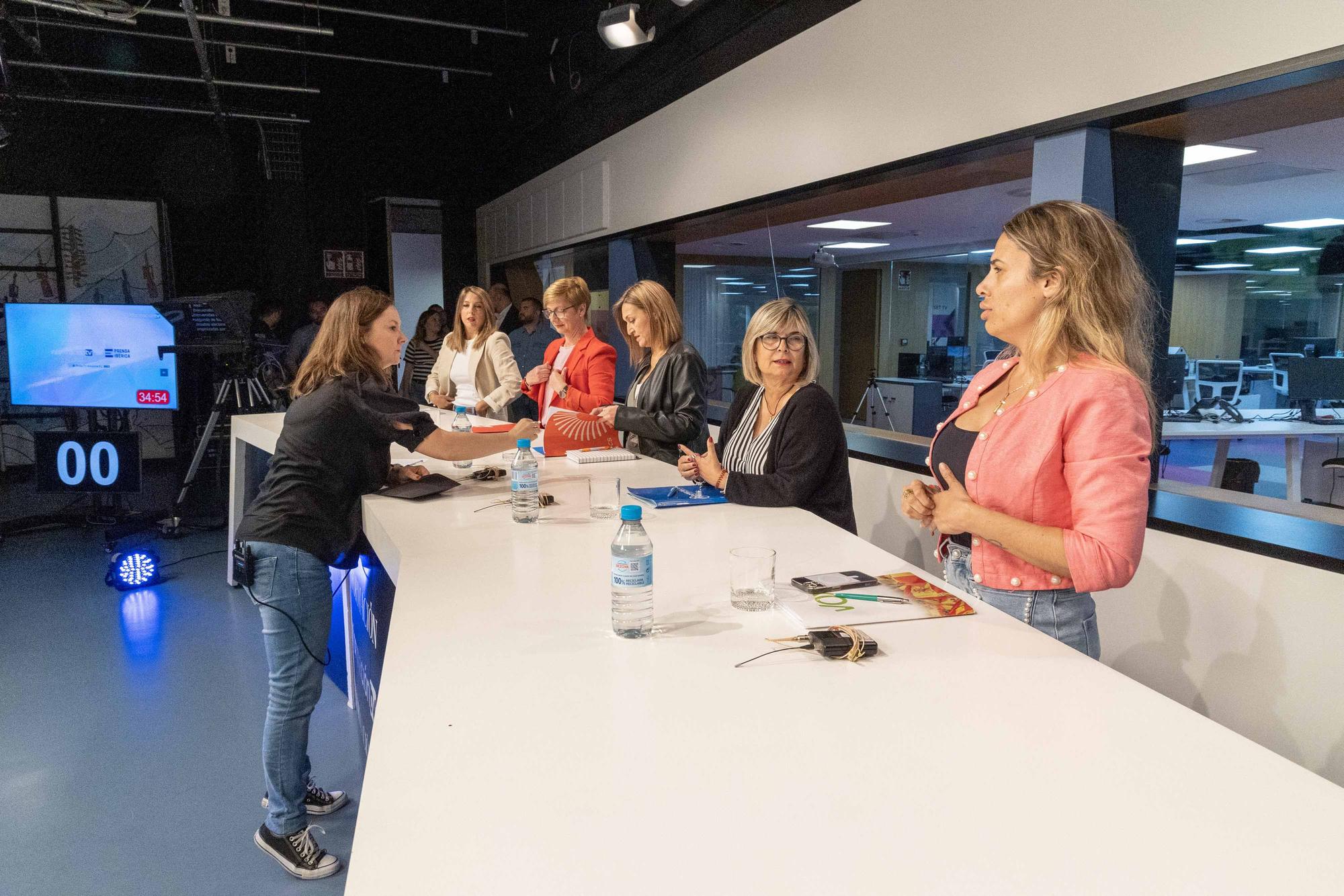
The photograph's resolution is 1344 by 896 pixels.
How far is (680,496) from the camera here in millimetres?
2543

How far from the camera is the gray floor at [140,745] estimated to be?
7.33 feet

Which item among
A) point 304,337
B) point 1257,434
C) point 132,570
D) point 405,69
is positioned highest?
point 405,69

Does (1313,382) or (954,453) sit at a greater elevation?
(1313,382)

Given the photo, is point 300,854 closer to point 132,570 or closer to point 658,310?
point 658,310

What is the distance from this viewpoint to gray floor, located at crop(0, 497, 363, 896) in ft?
7.33

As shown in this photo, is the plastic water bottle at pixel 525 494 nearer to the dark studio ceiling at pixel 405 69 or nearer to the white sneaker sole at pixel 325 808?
the white sneaker sole at pixel 325 808

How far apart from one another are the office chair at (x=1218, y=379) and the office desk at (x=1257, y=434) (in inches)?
3.8

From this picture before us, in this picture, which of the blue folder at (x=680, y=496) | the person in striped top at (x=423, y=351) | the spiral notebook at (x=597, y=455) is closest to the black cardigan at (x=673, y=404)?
the spiral notebook at (x=597, y=455)

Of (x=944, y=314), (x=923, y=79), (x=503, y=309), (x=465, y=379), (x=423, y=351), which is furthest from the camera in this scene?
(x=503, y=309)

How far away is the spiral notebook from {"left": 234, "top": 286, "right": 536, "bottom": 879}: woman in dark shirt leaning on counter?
1.00 metres

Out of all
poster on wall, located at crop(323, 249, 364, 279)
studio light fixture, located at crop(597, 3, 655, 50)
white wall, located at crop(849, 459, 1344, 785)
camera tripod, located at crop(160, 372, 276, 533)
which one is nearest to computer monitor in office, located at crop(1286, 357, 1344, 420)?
white wall, located at crop(849, 459, 1344, 785)

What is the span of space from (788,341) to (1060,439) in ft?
3.77

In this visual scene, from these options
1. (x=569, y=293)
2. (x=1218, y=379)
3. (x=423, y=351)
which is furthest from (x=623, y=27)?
(x=423, y=351)

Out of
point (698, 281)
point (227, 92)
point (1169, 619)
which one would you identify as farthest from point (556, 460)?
point (227, 92)
